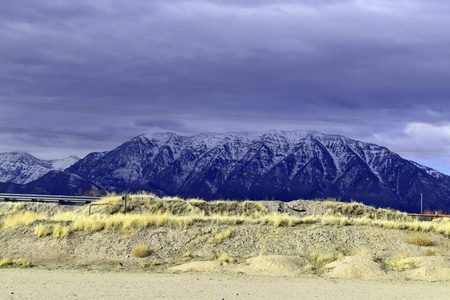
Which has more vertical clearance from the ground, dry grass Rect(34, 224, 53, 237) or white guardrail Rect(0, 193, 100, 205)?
white guardrail Rect(0, 193, 100, 205)

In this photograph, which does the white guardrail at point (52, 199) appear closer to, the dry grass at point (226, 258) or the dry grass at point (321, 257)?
the dry grass at point (226, 258)

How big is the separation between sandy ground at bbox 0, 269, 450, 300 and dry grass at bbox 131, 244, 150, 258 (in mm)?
3906

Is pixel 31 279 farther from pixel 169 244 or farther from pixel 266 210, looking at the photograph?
pixel 266 210

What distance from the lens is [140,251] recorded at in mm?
28703

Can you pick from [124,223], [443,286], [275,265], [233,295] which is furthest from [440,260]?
[124,223]

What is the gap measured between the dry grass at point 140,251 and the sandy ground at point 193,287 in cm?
391

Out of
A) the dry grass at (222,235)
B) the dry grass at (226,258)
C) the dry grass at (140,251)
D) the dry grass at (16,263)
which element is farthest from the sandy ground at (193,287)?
the dry grass at (222,235)

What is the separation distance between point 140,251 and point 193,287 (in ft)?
25.4

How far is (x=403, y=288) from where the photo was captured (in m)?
21.9

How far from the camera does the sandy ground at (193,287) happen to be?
2005 cm

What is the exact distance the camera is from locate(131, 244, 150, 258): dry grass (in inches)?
1129

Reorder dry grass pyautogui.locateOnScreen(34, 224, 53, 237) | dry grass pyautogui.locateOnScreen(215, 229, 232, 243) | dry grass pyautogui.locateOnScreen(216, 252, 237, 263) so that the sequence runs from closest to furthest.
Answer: dry grass pyautogui.locateOnScreen(216, 252, 237, 263) < dry grass pyautogui.locateOnScreen(215, 229, 232, 243) < dry grass pyautogui.locateOnScreen(34, 224, 53, 237)

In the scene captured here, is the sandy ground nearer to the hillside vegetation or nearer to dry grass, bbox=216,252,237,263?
the hillside vegetation

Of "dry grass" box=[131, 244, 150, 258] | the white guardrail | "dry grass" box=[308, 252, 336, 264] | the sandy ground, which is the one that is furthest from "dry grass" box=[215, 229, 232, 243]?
the white guardrail
